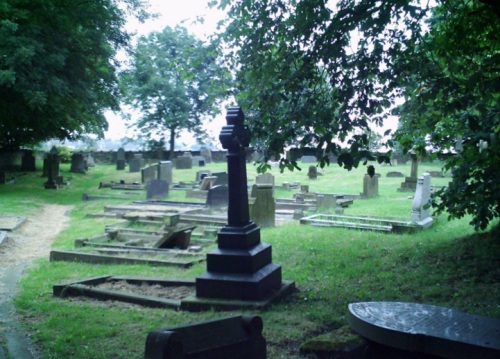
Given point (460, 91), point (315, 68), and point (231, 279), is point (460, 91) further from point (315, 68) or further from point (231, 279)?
point (231, 279)

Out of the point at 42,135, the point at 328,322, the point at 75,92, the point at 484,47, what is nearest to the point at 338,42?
the point at 484,47

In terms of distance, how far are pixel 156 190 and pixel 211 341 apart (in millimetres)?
15980

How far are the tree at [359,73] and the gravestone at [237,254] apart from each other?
52 centimetres

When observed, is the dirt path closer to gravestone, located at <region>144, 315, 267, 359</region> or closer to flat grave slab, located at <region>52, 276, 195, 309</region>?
flat grave slab, located at <region>52, 276, 195, 309</region>

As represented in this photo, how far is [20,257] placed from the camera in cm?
1080

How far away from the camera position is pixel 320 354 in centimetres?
473

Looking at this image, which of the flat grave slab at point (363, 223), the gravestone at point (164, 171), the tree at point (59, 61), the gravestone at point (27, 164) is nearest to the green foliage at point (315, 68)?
the flat grave slab at point (363, 223)

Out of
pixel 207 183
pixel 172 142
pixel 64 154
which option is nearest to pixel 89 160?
pixel 64 154

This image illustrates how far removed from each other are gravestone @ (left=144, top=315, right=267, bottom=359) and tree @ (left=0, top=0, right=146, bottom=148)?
1180 centimetres

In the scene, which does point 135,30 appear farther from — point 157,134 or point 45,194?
point 157,134

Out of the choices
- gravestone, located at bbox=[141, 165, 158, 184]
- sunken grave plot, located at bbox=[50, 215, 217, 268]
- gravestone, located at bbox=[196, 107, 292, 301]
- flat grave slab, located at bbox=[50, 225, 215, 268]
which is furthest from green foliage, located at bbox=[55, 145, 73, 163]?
gravestone, located at bbox=[196, 107, 292, 301]

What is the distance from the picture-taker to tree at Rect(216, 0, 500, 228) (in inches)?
218

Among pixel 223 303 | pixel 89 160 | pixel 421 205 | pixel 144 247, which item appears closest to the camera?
pixel 223 303

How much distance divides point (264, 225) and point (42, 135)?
819 inches
